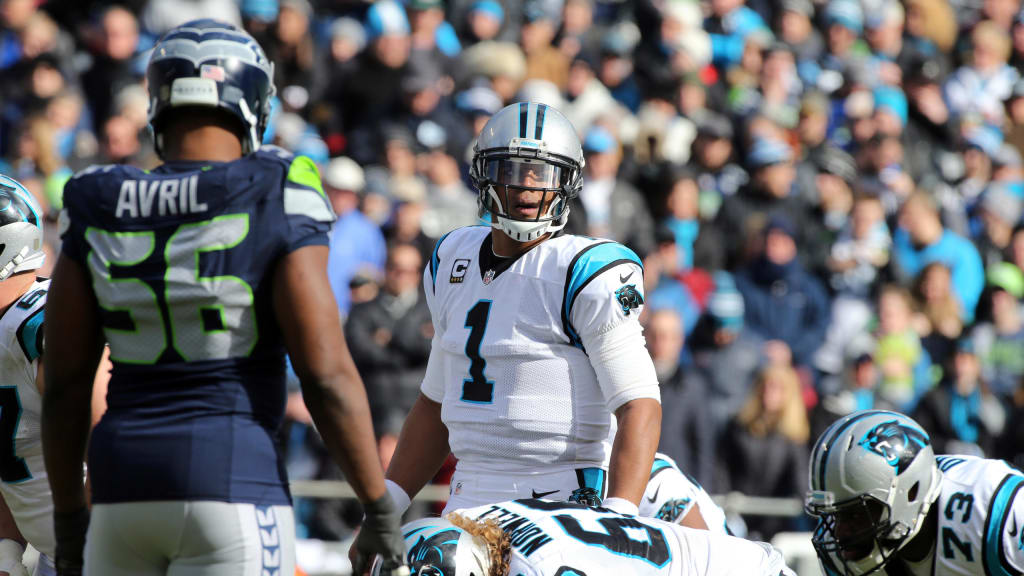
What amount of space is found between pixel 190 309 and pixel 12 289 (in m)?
1.66

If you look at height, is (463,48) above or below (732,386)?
above

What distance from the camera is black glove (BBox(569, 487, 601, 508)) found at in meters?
4.29

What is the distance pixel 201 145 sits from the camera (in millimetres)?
3320

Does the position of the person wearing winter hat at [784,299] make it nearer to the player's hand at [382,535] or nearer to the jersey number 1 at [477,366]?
the jersey number 1 at [477,366]

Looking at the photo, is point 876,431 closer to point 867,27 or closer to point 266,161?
point 266,161

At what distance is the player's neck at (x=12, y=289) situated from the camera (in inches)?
178

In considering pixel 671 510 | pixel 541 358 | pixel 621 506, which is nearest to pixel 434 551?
pixel 621 506

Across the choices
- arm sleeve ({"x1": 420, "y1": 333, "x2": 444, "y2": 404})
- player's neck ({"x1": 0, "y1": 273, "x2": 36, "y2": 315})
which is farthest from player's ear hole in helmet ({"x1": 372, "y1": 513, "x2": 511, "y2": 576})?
player's neck ({"x1": 0, "y1": 273, "x2": 36, "y2": 315})

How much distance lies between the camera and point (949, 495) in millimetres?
4562

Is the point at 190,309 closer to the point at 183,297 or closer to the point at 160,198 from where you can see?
the point at 183,297

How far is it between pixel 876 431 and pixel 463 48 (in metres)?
7.57

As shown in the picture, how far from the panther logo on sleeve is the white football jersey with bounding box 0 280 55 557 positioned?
6.03 feet

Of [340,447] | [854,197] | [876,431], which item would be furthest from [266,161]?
[854,197]

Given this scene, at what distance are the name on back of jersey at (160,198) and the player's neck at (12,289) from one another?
4.98 feet
